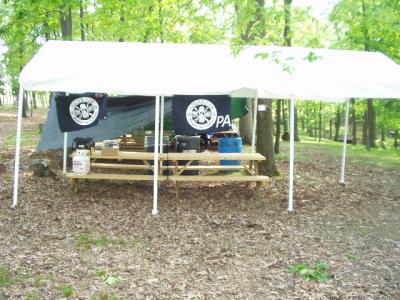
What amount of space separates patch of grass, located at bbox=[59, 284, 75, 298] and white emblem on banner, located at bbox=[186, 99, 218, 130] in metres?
3.84

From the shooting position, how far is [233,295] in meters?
4.02

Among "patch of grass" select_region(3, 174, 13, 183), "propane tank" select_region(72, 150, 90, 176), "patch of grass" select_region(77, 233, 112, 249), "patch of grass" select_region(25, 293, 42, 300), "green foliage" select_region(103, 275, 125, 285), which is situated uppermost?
"propane tank" select_region(72, 150, 90, 176)

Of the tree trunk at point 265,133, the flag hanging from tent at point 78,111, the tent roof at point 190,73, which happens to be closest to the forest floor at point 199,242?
the tree trunk at point 265,133

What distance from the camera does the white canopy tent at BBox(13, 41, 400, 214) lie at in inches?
260

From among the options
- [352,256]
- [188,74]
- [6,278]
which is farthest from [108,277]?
[188,74]

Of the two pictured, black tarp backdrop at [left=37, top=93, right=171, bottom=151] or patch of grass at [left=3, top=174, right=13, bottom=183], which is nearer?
patch of grass at [left=3, top=174, right=13, bottom=183]

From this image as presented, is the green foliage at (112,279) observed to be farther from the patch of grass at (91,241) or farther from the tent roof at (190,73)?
the tent roof at (190,73)

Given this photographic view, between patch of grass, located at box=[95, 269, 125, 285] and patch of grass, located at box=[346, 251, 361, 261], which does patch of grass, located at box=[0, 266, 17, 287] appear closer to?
patch of grass, located at box=[95, 269, 125, 285]

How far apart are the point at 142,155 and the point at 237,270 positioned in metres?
3.63

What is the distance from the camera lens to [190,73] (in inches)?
277

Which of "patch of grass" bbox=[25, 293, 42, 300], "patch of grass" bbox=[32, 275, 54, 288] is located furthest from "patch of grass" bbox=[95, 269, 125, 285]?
"patch of grass" bbox=[25, 293, 42, 300]

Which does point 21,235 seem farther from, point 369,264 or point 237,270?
point 369,264

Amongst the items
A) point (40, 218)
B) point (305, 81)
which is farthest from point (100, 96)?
point (305, 81)

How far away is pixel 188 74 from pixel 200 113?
0.74 m
